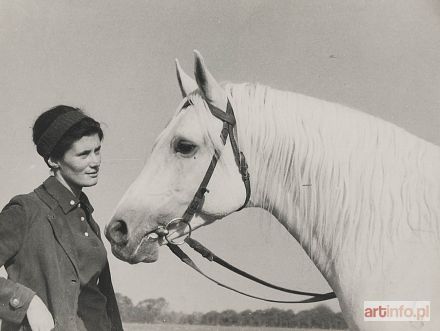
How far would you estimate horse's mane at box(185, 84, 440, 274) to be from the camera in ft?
5.03

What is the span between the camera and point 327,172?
1580 mm

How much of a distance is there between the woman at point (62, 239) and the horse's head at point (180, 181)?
0.14 metres

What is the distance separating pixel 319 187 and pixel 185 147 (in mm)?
427

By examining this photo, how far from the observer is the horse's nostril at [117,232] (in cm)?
162

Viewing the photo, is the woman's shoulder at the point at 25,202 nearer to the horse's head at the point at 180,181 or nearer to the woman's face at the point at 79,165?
the woman's face at the point at 79,165

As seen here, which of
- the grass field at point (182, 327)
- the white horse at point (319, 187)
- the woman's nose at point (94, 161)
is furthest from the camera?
the grass field at point (182, 327)

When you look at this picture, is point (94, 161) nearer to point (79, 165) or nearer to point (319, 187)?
point (79, 165)

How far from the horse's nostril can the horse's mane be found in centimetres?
39

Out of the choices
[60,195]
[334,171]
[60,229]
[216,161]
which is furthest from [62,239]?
[334,171]

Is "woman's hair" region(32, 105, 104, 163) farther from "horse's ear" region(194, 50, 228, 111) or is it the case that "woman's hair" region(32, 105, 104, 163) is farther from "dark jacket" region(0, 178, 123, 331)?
"horse's ear" region(194, 50, 228, 111)

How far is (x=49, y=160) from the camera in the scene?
5.68 feet

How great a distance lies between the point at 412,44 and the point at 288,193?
94 centimetres

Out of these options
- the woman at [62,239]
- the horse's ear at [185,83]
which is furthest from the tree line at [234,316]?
the horse's ear at [185,83]

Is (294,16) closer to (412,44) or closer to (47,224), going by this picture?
(412,44)
